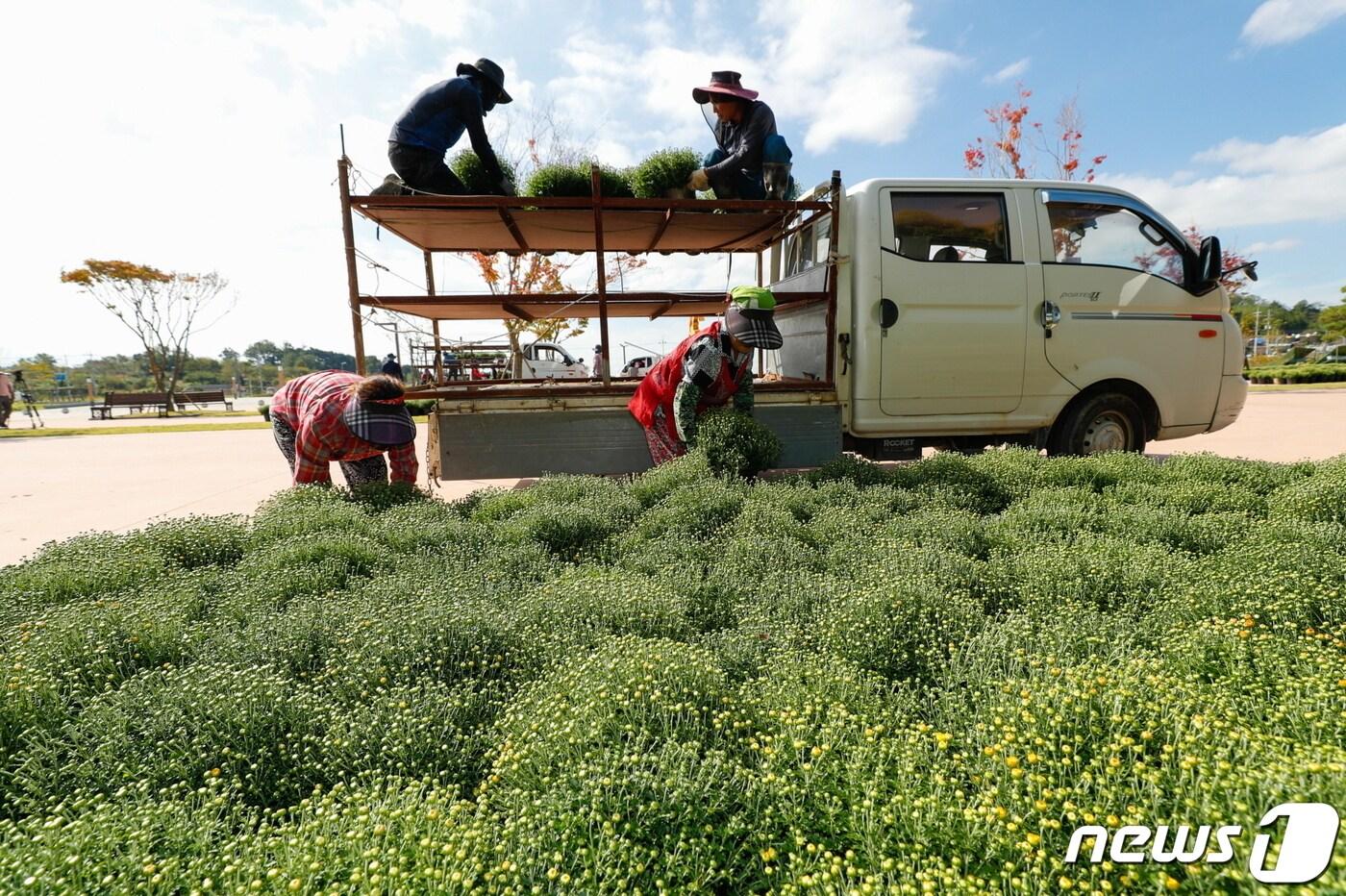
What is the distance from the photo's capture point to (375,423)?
14.3 ft

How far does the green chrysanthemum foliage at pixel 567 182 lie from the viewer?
529cm

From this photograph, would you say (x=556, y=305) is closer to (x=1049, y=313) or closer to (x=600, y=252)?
(x=600, y=252)

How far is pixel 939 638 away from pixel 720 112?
4832 millimetres

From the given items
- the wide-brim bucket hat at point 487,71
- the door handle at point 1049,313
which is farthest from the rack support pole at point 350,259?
the door handle at point 1049,313

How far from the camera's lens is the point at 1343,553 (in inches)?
117

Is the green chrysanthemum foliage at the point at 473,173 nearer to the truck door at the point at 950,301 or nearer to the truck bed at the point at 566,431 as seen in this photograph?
the truck bed at the point at 566,431

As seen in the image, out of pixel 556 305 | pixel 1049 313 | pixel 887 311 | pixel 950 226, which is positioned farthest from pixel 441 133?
pixel 1049 313

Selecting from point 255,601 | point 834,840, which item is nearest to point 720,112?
point 255,601

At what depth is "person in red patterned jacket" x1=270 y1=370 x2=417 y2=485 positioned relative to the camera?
4363 mm

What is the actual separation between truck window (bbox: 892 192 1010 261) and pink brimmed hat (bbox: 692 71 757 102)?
152 cm

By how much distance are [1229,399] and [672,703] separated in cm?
653

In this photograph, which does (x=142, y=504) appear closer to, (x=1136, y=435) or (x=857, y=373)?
(x=857, y=373)

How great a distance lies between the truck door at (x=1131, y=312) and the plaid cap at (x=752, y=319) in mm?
2497

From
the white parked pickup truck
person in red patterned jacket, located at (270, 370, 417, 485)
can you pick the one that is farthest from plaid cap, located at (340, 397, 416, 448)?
the white parked pickup truck
